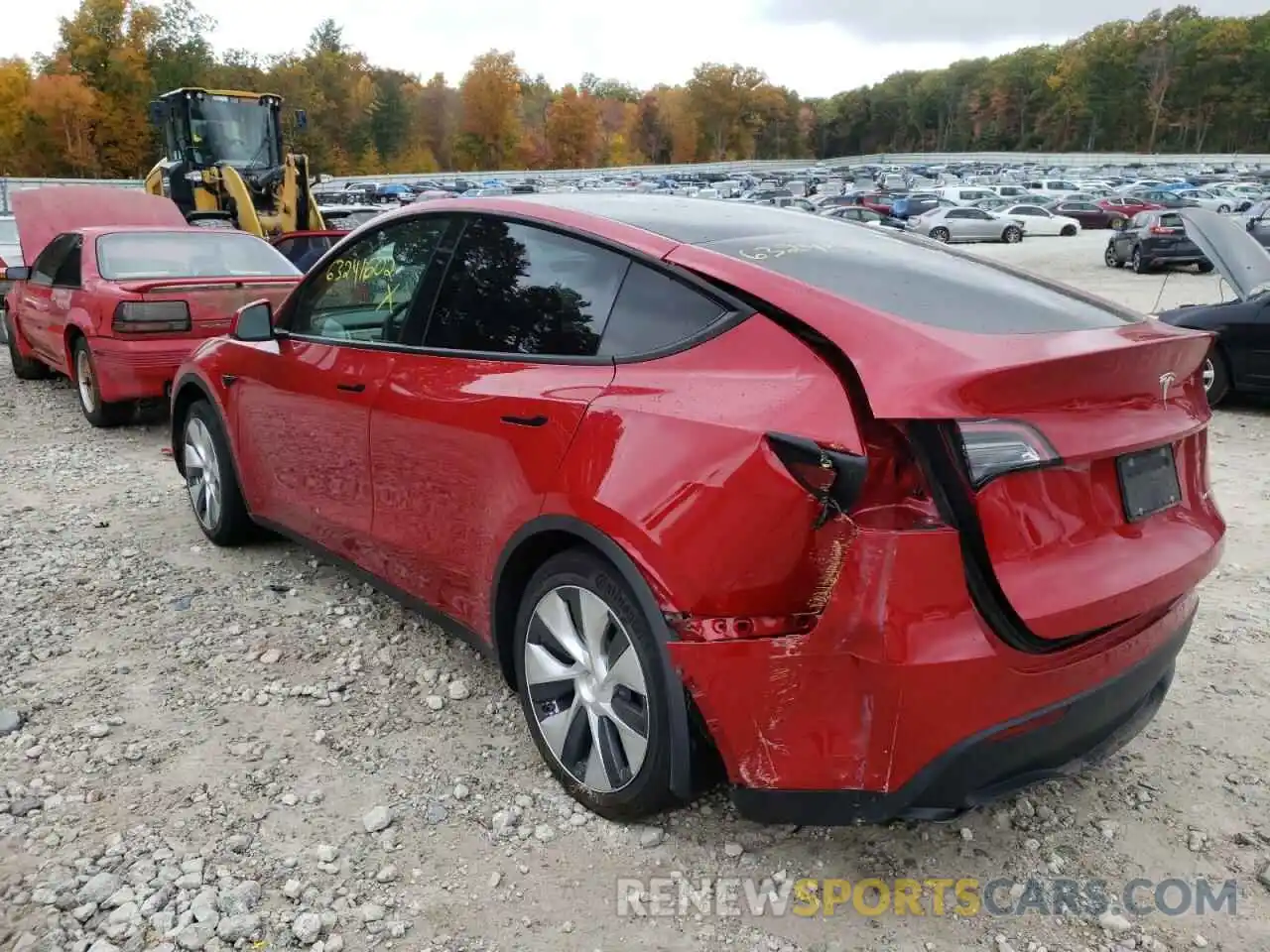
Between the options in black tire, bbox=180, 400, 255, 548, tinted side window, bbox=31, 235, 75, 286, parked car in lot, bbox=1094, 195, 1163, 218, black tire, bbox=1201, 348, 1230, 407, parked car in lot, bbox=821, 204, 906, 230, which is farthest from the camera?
parked car in lot, bbox=1094, 195, 1163, 218

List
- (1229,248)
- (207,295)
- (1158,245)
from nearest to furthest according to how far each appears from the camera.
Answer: (207,295)
(1229,248)
(1158,245)

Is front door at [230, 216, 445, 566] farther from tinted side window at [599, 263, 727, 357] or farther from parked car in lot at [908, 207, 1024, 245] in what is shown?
parked car in lot at [908, 207, 1024, 245]

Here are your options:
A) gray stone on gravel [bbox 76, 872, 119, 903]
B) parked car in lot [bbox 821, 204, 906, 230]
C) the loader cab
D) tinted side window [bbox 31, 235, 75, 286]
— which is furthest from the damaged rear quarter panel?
parked car in lot [bbox 821, 204, 906, 230]

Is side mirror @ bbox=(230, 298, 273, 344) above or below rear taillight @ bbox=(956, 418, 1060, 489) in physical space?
below

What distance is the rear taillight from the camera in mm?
2002

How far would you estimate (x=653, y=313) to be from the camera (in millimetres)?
Result: 2498

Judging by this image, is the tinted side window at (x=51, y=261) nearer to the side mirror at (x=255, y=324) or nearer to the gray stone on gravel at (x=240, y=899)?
the side mirror at (x=255, y=324)

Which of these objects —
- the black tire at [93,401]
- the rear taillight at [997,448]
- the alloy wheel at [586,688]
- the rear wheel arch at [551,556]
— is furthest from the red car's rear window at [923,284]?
the black tire at [93,401]

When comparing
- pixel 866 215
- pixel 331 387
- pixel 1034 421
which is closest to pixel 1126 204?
pixel 866 215

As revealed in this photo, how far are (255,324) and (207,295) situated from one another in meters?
3.53

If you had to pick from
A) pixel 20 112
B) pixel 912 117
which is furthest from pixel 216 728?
pixel 912 117

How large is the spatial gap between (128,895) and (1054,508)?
2.33 metres

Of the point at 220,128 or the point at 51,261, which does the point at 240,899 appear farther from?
the point at 220,128

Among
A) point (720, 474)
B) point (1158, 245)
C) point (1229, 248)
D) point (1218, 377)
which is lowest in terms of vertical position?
point (1158, 245)
